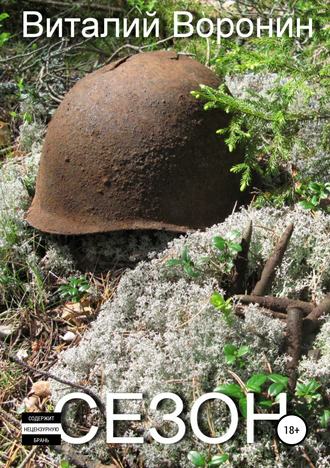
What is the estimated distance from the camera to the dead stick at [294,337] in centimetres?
254

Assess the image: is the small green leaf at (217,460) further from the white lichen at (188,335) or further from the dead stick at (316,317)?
the dead stick at (316,317)

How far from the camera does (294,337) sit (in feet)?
8.45

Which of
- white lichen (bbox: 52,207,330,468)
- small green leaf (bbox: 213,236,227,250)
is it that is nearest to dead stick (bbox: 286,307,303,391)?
white lichen (bbox: 52,207,330,468)

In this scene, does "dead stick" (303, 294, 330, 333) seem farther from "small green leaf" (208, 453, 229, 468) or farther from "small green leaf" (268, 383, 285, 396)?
"small green leaf" (208, 453, 229, 468)

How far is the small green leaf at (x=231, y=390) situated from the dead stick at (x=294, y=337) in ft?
0.82

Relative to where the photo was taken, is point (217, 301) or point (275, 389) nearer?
point (275, 389)

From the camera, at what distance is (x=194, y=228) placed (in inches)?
127

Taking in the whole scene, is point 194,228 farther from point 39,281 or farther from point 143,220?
point 39,281

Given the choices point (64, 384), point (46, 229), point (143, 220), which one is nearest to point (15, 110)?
point (46, 229)

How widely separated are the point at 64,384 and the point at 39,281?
2.28 ft

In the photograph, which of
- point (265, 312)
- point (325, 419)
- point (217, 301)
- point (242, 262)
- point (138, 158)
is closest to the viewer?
point (325, 419)

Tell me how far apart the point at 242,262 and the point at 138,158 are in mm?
Result: 732

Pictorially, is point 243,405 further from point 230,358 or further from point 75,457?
point 75,457

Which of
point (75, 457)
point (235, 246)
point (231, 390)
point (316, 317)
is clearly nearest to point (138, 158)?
point (235, 246)
